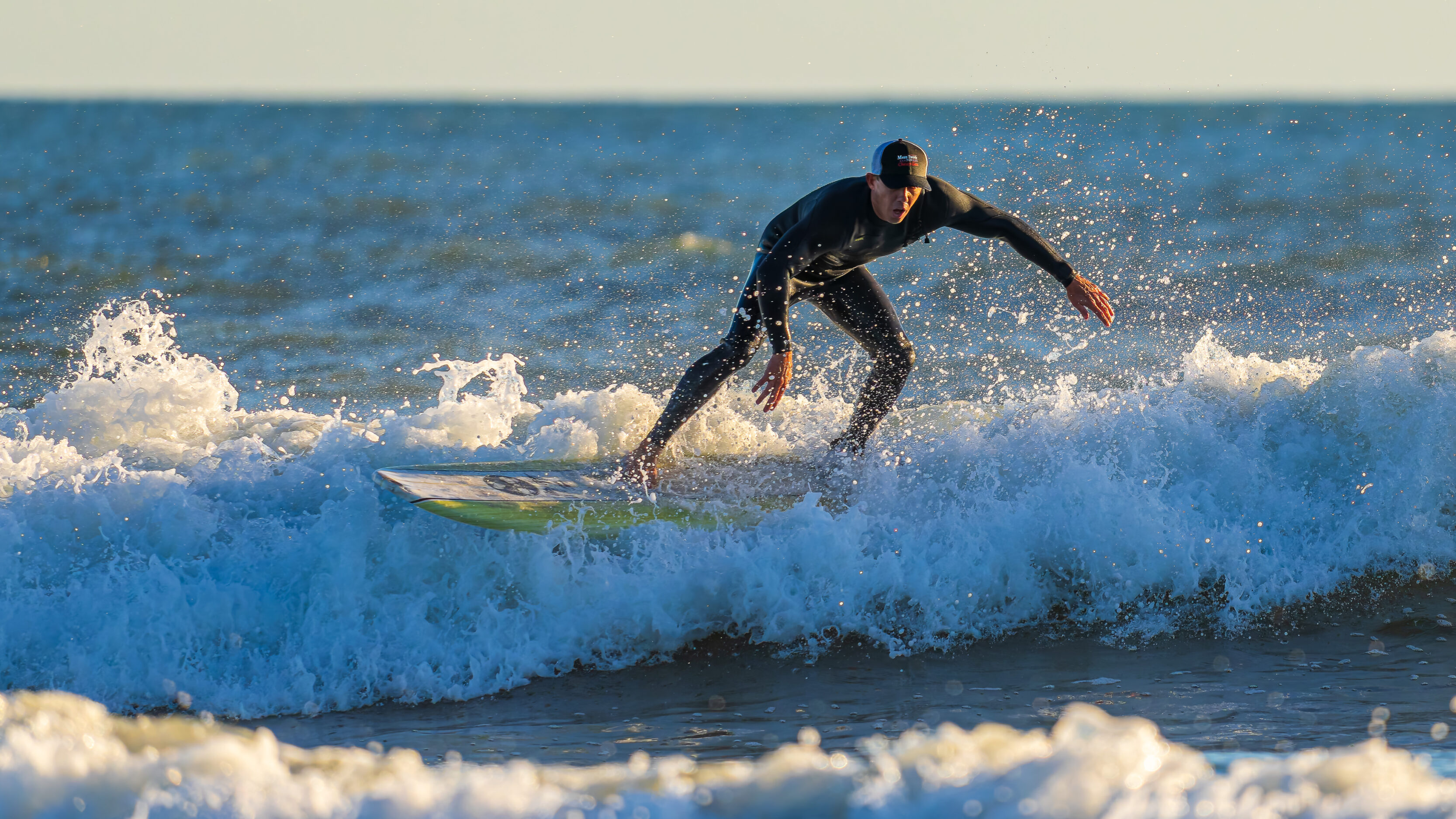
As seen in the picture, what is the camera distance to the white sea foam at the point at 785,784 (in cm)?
271

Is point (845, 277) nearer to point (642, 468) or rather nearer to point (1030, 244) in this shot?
point (1030, 244)

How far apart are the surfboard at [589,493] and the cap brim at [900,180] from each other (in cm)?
160

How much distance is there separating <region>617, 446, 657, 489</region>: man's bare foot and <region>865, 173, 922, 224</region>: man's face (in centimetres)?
164

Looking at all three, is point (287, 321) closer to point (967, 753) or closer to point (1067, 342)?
point (1067, 342)

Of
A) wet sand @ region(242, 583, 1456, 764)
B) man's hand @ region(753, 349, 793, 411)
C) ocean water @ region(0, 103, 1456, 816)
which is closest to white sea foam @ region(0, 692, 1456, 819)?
ocean water @ region(0, 103, 1456, 816)

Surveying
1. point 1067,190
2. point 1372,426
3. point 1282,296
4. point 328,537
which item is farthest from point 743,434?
point 1067,190

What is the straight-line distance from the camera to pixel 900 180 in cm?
565

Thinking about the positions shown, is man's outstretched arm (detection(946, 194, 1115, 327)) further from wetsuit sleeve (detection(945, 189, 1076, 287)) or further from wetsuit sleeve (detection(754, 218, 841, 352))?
wetsuit sleeve (detection(754, 218, 841, 352))

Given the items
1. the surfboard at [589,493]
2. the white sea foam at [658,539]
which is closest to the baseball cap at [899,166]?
the white sea foam at [658,539]

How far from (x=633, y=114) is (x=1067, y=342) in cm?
8120

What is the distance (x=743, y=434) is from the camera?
23.8 feet

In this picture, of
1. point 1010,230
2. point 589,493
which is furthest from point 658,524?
point 1010,230

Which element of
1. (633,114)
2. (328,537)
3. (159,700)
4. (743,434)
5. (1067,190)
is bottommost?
(159,700)

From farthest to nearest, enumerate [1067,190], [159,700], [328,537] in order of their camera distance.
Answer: [1067,190], [328,537], [159,700]
